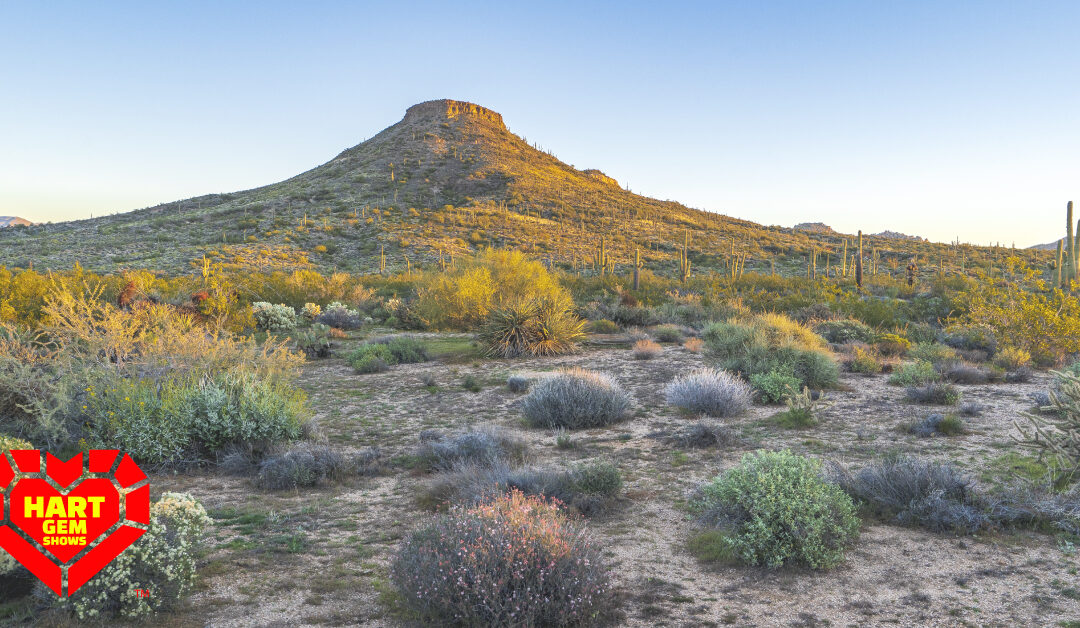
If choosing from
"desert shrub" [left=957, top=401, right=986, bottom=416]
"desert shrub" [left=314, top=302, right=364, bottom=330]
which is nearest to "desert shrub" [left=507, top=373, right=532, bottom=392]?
"desert shrub" [left=957, top=401, right=986, bottom=416]

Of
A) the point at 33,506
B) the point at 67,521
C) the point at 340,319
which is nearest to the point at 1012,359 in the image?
the point at 67,521

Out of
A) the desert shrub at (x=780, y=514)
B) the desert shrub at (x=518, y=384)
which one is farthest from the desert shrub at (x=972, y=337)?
the desert shrub at (x=780, y=514)

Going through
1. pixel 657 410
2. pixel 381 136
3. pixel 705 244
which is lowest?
pixel 657 410

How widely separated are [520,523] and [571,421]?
17.6 feet

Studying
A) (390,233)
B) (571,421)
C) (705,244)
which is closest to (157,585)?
(571,421)

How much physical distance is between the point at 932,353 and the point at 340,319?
18.3 m

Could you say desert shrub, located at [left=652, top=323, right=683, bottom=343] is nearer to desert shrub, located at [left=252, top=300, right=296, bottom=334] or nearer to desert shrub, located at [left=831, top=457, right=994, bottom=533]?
desert shrub, located at [left=831, top=457, right=994, bottom=533]

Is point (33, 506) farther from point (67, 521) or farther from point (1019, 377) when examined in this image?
point (1019, 377)

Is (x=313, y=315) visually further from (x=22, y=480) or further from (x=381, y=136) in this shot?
(x=381, y=136)

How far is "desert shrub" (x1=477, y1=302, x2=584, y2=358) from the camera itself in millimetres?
16094

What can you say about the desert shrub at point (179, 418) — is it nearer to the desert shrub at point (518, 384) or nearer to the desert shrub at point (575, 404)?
the desert shrub at point (575, 404)

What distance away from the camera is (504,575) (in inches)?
147

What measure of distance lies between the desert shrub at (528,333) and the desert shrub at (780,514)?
35.2 ft

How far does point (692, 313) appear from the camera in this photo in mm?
22219
